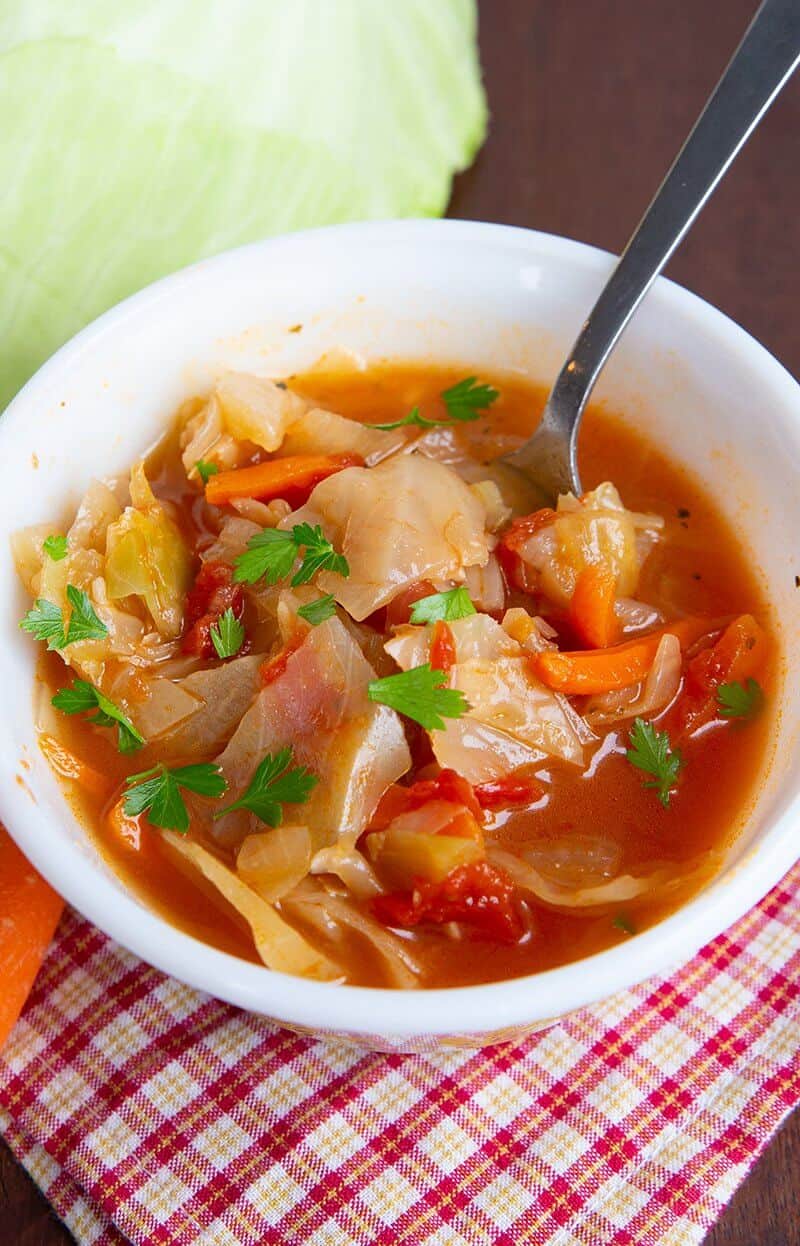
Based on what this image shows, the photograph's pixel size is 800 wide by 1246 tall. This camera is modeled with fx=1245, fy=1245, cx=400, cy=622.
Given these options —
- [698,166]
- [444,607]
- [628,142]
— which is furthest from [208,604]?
[628,142]

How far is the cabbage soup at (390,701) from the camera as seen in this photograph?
245cm

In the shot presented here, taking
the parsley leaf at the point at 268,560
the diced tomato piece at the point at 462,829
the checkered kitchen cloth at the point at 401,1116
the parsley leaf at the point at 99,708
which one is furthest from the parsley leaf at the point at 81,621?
the diced tomato piece at the point at 462,829

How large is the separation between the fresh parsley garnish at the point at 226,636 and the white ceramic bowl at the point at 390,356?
0.41 m

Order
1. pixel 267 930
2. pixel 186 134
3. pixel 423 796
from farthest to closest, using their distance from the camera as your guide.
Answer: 1. pixel 186 134
2. pixel 423 796
3. pixel 267 930

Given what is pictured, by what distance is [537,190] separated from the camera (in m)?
4.43

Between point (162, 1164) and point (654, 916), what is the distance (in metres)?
1.14

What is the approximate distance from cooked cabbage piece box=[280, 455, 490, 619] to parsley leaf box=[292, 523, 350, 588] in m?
0.02

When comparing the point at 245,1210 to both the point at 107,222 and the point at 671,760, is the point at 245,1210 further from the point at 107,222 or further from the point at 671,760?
the point at 107,222

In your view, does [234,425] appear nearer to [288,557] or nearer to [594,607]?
[288,557]

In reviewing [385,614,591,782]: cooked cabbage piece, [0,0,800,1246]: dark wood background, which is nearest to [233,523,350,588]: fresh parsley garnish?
[385,614,591,782]: cooked cabbage piece

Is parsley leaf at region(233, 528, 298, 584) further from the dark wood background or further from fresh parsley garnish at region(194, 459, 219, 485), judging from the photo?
the dark wood background

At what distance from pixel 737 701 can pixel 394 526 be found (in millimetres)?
861

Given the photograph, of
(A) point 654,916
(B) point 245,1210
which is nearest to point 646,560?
(A) point 654,916

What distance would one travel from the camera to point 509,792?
8.68ft
